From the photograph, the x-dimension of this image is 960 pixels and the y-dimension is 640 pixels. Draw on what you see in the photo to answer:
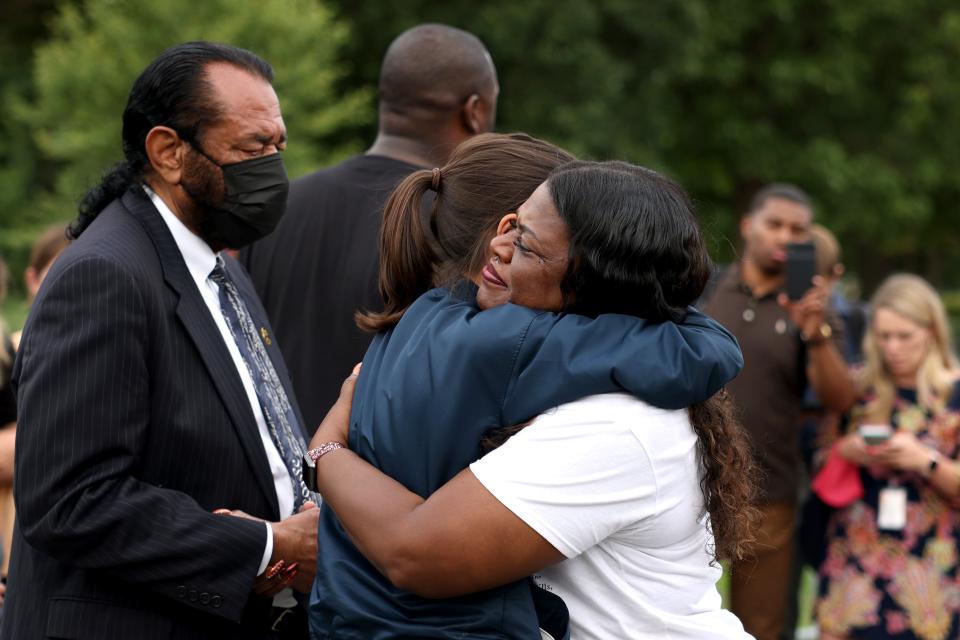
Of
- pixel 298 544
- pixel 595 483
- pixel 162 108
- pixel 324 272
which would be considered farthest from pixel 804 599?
pixel 595 483

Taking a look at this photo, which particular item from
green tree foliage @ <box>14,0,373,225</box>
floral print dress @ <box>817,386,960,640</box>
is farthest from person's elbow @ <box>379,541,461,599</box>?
green tree foliage @ <box>14,0,373,225</box>

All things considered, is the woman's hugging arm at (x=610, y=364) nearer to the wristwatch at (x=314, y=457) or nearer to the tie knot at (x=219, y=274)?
the wristwatch at (x=314, y=457)

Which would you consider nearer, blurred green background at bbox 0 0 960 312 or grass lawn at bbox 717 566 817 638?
grass lawn at bbox 717 566 817 638

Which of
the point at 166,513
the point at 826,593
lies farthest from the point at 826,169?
the point at 166,513

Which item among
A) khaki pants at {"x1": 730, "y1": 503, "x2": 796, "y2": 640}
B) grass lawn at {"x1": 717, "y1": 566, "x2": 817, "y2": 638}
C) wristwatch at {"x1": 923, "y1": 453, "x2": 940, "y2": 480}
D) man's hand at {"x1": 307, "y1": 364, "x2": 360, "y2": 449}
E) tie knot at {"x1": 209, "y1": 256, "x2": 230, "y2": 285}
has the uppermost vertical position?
tie knot at {"x1": 209, "y1": 256, "x2": 230, "y2": 285}

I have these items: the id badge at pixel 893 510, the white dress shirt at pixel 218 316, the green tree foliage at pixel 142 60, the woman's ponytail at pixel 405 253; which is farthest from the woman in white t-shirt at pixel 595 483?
the green tree foliage at pixel 142 60

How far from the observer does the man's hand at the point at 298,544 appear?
2.64m

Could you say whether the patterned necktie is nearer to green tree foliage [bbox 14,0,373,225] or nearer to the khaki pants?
the khaki pants

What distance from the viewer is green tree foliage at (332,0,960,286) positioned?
68.6 ft

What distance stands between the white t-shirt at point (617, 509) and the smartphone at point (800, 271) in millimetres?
3940

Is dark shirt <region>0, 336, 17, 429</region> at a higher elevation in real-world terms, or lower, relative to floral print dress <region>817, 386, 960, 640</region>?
higher

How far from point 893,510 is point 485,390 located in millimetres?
4227

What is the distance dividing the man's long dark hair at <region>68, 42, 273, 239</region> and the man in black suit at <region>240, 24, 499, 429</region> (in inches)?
38.6

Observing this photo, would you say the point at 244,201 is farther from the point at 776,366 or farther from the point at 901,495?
the point at 901,495
